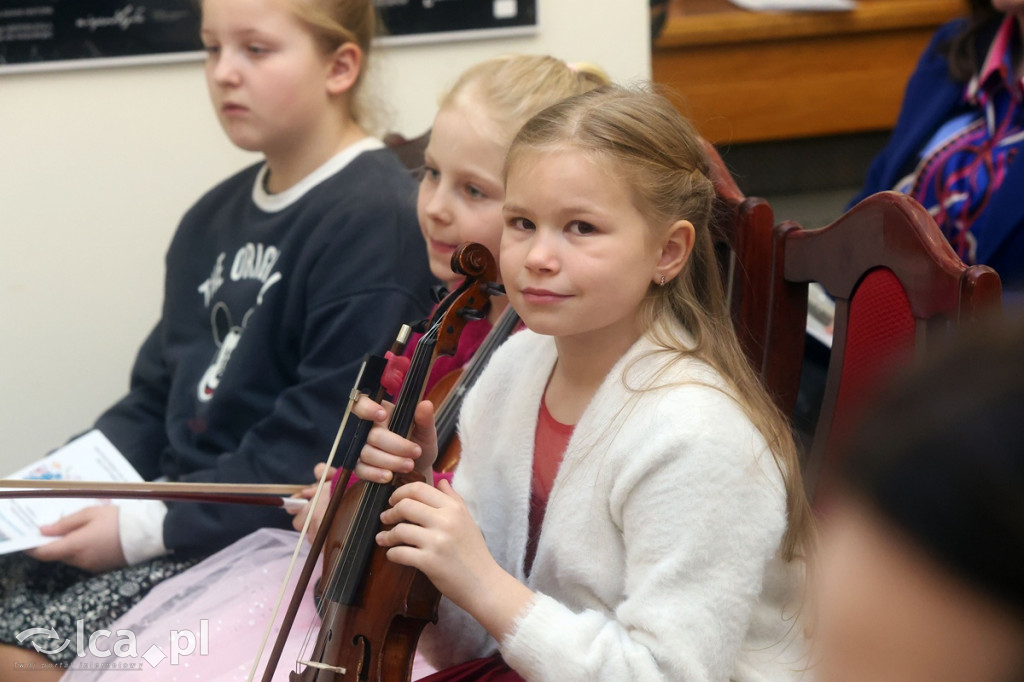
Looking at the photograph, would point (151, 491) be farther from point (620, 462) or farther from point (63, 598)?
point (620, 462)

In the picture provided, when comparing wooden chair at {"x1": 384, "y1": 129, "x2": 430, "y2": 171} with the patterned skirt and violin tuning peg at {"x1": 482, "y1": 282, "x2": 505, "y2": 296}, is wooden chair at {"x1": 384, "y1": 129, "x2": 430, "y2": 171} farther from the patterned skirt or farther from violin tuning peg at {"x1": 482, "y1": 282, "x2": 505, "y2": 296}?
the patterned skirt

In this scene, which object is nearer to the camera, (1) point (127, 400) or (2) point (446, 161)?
(2) point (446, 161)

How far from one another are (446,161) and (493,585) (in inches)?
21.9

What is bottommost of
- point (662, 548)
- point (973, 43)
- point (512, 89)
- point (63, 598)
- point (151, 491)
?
point (63, 598)

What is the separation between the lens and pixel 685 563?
850mm

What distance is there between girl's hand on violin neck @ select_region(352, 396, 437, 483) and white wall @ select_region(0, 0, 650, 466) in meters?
1.13

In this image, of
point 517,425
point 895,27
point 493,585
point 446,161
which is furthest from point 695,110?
point 493,585

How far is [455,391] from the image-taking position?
1226mm

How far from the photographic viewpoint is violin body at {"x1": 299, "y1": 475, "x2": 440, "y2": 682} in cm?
93

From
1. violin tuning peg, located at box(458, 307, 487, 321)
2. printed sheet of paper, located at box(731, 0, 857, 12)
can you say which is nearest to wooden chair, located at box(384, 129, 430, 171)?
violin tuning peg, located at box(458, 307, 487, 321)

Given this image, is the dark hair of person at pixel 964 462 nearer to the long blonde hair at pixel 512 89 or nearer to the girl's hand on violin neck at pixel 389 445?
the girl's hand on violin neck at pixel 389 445

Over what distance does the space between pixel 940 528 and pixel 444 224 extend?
3.04ft

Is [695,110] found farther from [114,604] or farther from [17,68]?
[114,604]

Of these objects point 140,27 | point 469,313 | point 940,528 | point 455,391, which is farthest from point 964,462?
point 140,27
